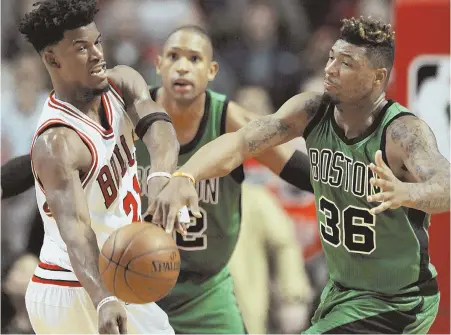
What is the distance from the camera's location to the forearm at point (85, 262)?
12.1 ft

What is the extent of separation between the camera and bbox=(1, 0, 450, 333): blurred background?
5.96 meters

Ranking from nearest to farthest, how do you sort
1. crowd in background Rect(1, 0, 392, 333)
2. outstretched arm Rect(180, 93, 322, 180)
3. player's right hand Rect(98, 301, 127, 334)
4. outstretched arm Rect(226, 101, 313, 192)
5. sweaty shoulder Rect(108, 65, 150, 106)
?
player's right hand Rect(98, 301, 127, 334), outstretched arm Rect(180, 93, 322, 180), sweaty shoulder Rect(108, 65, 150, 106), outstretched arm Rect(226, 101, 313, 192), crowd in background Rect(1, 0, 392, 333)

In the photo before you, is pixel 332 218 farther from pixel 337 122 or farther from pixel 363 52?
pixel 363 52

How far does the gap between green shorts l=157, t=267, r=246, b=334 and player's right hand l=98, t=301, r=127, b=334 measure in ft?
6.03

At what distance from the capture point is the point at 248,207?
6.08 meters

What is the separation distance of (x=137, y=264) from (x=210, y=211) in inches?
64.1

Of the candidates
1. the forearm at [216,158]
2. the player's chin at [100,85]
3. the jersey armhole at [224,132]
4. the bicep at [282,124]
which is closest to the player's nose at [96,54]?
the player's chin at [100,85]

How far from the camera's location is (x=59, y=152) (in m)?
3.83

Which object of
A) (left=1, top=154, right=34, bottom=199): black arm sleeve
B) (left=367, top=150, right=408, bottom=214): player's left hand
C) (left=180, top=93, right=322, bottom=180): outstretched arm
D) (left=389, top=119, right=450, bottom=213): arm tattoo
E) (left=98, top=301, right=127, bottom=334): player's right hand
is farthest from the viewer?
(left=1, top=154, right=34, bottom=199): black arm sleeve

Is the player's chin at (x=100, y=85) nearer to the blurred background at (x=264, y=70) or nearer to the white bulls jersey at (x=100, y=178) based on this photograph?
the white bulls jersey at (x=100, y=178)

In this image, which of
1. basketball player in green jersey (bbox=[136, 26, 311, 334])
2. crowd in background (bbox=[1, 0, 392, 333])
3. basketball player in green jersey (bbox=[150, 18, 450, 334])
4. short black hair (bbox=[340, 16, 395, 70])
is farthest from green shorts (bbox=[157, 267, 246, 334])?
short black hair (bbox=[340, 16, 395, 70])

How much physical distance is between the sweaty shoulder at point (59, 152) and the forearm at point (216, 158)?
0.50m

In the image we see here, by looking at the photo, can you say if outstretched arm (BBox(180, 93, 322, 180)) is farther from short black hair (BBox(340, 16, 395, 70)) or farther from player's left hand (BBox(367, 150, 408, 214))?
player's left hand (BBox(367, 150, 408, 214))

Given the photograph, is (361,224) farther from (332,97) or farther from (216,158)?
(216,158)
